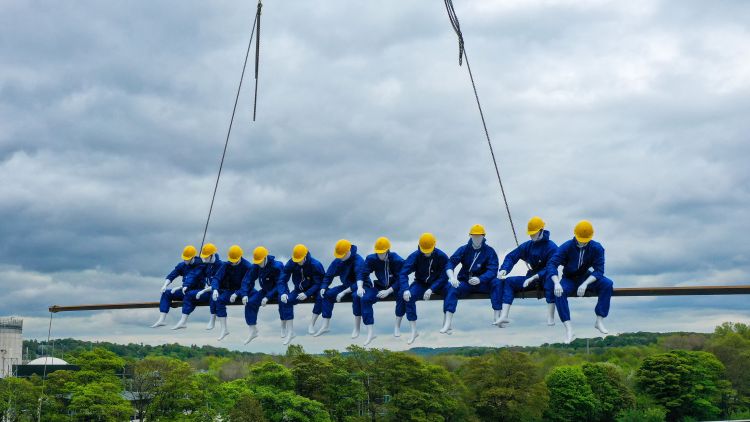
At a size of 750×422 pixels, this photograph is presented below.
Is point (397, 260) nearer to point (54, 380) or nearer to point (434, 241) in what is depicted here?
point (434, 241)

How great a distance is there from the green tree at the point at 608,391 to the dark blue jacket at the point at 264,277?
2189 inches

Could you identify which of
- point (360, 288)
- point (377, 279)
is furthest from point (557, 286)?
point (360, 288)

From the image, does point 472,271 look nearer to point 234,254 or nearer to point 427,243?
point 427,243

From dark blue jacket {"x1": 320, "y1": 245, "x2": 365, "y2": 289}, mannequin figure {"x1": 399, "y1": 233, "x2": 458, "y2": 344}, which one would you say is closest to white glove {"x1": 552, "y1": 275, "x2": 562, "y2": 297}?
mannequin figure {"x1": 399, "y1": 233, "x2": 458, "y2": 344}

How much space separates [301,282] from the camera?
19.0 m

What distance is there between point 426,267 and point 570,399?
5426 centimetres

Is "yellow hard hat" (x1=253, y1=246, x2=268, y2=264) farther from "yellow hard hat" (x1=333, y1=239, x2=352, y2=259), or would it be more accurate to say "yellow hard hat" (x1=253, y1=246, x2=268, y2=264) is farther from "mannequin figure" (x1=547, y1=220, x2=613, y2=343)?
"mannequin figure" (x1=547, y1=220, x2=613, y2=343)

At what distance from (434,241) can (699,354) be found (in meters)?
63.9

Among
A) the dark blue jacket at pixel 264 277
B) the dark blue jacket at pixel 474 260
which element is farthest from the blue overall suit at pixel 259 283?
the dark blue jacket at pixel 474 260

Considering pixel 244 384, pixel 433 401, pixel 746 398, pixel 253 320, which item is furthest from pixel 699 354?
pixel 253 320

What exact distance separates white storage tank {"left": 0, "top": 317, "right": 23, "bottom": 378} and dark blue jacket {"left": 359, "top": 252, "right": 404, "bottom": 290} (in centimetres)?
7150

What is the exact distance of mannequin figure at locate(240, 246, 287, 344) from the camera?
19312 millimetres

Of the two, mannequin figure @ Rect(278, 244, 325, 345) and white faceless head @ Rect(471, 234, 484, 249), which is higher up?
white faceless head @ Rect(471, 234, 484, 249)

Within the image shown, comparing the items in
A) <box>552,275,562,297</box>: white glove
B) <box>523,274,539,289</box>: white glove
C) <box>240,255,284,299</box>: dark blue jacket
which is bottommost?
<box>552,275,562,297</box>: white glove
